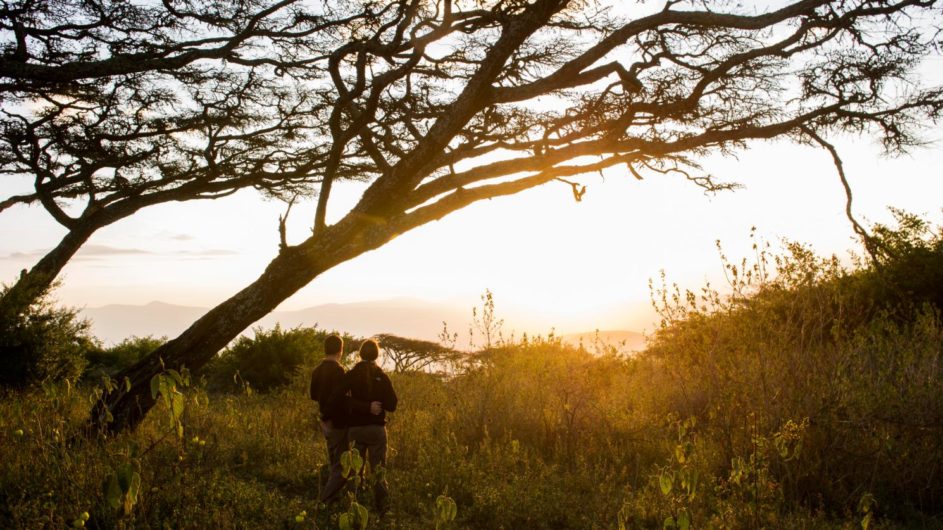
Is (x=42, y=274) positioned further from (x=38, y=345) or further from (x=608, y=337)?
(x=608, y=337)

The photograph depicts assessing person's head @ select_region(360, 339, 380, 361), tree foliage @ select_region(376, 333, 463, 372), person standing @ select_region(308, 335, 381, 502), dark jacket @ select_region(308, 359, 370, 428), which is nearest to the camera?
person standing @ select_region(308, 335, 381, 502)

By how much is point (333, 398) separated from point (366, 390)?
0.31 m

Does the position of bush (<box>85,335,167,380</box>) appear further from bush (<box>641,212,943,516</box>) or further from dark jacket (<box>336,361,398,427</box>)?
bush (<box>641,212,943,516</box>)

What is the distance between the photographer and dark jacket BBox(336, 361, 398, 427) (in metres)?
6.21

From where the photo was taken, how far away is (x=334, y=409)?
6.20m

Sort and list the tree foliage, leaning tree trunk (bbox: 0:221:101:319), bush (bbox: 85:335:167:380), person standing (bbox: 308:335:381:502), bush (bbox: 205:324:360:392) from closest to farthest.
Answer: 1. person standing (bbox: 308:335:381:502)
2. leaning tree trunk (bbox: 0:221:101:319)
3. bush (bbox: 205:324:360:392)
4. the tree foliage
5. bush (bbox: 85:335:167:380)

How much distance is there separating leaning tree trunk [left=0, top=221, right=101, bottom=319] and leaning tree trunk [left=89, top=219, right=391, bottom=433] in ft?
11.3

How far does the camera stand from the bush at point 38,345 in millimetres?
9812

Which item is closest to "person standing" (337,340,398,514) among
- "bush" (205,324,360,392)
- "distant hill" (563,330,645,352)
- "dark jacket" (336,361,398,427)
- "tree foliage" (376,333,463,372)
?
"dark jacket" (336,361,398,427)

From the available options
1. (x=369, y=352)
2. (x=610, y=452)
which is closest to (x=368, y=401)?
(x=369, y=352)

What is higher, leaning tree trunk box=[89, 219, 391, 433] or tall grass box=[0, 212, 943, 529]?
leaning tree trunk box=[89, 219, 391, 433]

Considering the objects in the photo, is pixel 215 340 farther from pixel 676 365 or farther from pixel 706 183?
pixel 706 183

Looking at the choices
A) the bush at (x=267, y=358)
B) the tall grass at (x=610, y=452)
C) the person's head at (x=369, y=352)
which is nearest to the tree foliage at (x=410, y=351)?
the bush at (x=267, y=358)

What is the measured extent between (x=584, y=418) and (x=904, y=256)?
27.9ft
